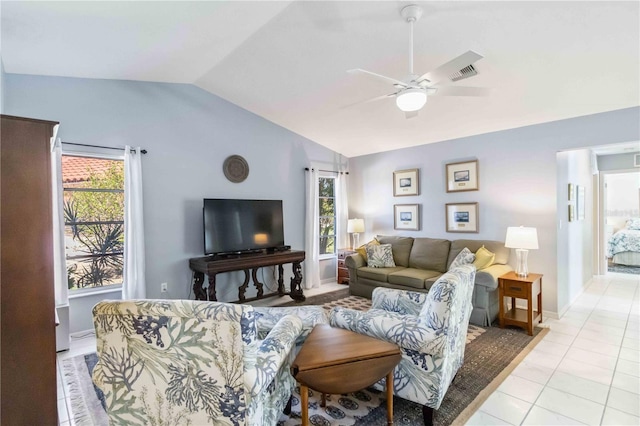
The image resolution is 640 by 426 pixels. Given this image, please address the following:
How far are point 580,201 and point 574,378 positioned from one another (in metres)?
3.44

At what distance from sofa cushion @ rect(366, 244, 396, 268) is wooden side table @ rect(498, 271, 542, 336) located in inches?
63.6

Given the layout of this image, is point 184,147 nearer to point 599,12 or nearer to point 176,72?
point 176,72

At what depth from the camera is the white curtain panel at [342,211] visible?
6117 millimetres

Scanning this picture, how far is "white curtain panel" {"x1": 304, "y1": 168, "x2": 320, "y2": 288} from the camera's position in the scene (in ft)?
18.0

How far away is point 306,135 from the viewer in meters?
5.52

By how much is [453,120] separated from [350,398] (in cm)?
359

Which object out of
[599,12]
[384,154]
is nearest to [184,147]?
[384,154]

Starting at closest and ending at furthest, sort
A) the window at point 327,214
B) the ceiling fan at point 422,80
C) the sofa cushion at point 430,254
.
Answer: the ceiling fan at point 422,80, the sofa cushion at point 430,254, the window at point 327,214

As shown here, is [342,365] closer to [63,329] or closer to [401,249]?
[63,329]

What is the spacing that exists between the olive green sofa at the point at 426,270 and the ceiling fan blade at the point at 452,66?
245 centimetres

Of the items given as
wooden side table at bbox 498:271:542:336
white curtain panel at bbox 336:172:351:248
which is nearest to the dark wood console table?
white curtain panel at bbox 336:172:351:248

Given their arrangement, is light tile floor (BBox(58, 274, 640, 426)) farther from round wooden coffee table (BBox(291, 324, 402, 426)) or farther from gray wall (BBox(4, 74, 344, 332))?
gray wall (BBox(4, 74, 344, 332))

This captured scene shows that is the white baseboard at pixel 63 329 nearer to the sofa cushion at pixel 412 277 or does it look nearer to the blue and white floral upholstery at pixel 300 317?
the blue and white floral upholstery at pixel 300 317

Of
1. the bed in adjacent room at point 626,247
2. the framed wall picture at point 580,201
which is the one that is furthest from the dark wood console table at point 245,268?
the bed in adjacent room at point 626,247
